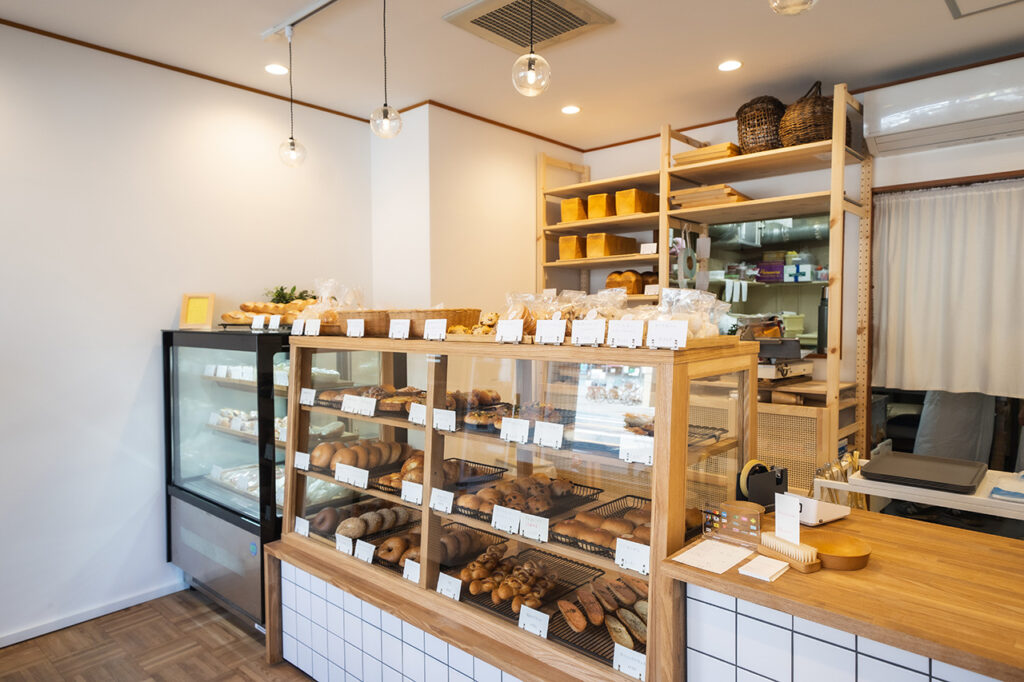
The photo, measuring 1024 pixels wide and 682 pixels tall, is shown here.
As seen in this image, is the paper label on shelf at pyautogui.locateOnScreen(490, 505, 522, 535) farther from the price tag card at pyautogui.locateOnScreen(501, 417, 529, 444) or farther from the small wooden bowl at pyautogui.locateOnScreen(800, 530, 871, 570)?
the small wooden bowl at pyautogui.locateOnScreen(800, 530, 871, 570)

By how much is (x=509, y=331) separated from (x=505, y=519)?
1.78ft

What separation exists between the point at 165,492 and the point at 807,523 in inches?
120

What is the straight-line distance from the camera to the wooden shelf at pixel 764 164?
3.24 metres

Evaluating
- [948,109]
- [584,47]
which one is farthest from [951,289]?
[584,47]

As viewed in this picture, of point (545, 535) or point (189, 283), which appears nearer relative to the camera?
point (545, 535)

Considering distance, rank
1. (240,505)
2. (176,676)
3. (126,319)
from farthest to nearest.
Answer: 1. (126,319)
2. (240,505)
3. (176,676)

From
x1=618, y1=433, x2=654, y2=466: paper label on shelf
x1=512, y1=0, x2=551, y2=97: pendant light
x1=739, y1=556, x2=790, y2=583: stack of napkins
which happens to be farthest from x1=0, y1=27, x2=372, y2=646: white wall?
x1=739, y1=556, x2=790, y2=583: stack of napkins

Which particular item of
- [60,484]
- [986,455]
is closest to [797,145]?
[986,455]

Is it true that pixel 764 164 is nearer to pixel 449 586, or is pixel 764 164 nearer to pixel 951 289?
pixel 951 289

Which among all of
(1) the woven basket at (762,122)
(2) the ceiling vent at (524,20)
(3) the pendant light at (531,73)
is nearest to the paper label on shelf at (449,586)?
(3) the pendant light at (531,73)

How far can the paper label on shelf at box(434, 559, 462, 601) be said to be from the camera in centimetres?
190

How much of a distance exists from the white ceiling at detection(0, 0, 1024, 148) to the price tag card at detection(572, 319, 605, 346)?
161 centimetres

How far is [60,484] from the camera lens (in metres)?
2.89

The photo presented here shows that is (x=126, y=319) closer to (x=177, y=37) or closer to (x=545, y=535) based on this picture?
(x=177, y=37)
